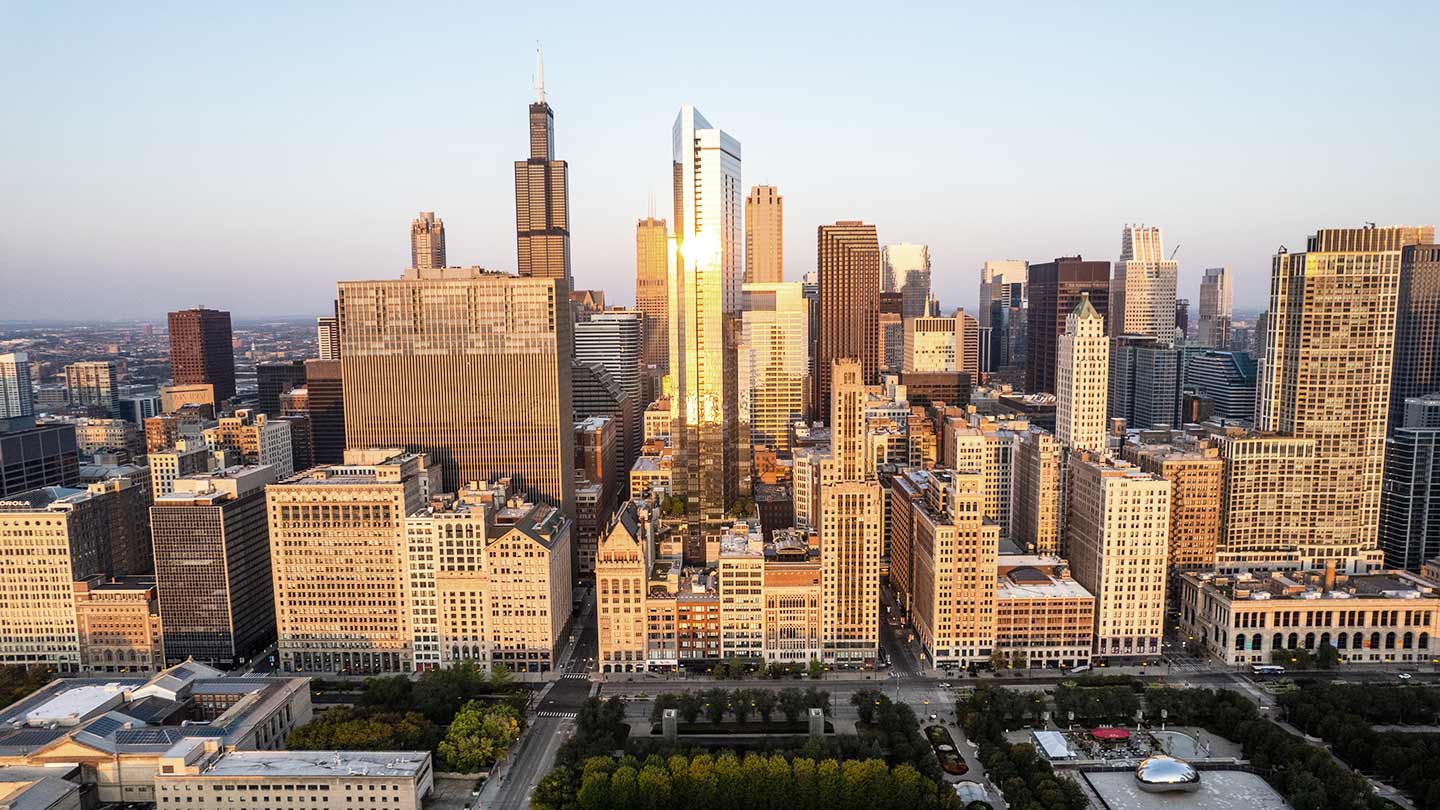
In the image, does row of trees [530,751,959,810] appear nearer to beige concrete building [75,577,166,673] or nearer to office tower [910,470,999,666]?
office tower [910,470,999,666]

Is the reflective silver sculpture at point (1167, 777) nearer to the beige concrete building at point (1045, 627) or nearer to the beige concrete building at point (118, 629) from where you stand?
the beige concrete building at point (1045, 627)

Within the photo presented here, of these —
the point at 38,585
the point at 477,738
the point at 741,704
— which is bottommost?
the point at 477,738

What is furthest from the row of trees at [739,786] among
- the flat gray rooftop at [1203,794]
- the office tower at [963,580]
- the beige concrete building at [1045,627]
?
the beige concrete building at [1045,627]

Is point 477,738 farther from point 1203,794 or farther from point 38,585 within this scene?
point 1203,794

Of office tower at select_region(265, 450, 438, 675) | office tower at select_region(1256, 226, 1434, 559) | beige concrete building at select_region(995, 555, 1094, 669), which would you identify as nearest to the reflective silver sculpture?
beige concrete building at select_region(995, 555, 1094, 669)

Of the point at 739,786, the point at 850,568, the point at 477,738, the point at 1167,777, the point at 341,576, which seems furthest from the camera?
the point at 341,576

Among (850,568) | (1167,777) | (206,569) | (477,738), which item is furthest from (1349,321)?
(206,569)
